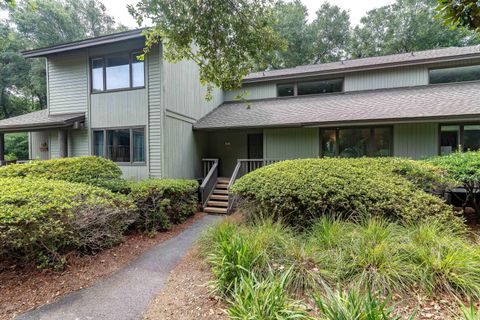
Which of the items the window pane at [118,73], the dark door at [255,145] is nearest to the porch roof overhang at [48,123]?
the window pane at [118,73]

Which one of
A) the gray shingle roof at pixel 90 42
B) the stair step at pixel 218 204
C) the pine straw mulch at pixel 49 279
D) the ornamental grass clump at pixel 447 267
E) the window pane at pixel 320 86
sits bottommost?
the pine straw mulch at pixel 49 279

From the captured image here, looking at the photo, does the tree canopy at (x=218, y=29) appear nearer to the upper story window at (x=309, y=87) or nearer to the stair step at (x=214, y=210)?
the stair step at (x=214, y=210)

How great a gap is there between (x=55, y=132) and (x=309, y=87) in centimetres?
1201

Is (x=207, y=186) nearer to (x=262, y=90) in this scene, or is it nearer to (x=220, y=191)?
(x=220, y=191)

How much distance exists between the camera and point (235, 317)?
2.50 metres

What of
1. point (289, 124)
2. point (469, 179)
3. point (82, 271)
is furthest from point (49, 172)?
point (469, 179)

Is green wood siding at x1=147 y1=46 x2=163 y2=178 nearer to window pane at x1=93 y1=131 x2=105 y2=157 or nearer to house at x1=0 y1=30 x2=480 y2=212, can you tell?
house at x1=0 y1=30 x2=480 y2=212

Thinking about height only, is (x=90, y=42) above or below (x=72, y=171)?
above

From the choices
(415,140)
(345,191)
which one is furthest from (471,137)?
(345,191)

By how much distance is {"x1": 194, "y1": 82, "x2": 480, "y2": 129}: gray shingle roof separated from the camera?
8297 mm

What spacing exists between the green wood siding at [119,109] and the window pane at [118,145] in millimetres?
312

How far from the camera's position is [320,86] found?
39.7 ft

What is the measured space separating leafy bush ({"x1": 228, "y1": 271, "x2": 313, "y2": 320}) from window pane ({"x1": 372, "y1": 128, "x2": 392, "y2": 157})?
27.4ft

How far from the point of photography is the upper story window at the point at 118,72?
8.80 metres
